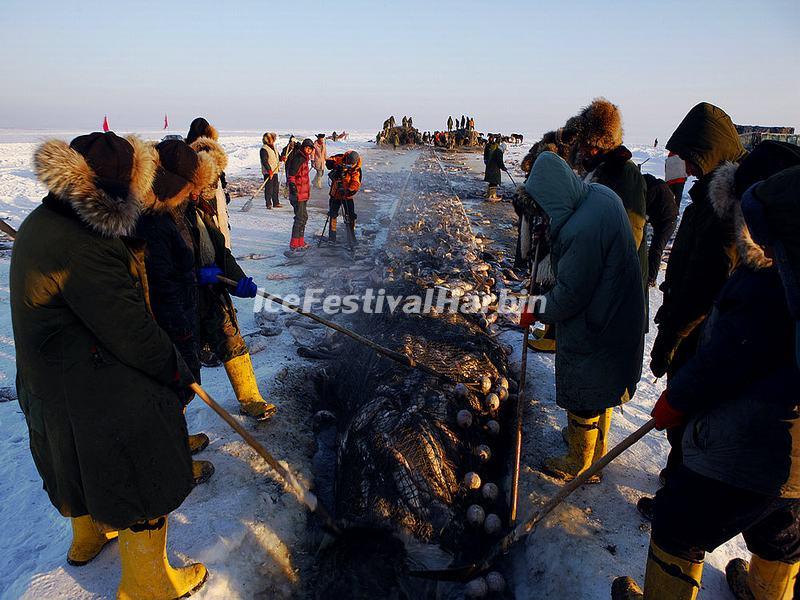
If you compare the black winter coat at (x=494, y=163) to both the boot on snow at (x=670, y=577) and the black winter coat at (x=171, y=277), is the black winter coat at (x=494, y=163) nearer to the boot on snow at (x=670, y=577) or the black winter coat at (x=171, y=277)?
the black winter coat at (x=171, y=277)

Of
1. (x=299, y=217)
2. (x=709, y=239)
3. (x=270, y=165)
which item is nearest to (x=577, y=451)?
(x=709, y=239)

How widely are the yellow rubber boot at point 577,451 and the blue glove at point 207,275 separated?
8.73 ft

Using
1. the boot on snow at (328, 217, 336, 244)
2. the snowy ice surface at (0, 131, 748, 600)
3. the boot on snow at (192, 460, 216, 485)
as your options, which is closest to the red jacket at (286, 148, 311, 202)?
the boot on snow at (328, 217, 336, 244)

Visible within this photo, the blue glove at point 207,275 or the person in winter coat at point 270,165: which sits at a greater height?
the person in winter coat at point 270,165

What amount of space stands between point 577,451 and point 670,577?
1.20 m

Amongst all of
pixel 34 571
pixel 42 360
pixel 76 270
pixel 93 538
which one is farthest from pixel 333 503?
pixel 76 270

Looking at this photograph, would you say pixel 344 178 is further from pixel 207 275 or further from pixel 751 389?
pixel 751 389

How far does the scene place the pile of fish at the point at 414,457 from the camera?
2803 mm

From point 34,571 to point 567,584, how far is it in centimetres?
285

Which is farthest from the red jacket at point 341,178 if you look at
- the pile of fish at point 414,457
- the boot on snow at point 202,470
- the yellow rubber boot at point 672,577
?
the yellow rubber boot at point 672,577

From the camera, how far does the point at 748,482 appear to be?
1641 mm

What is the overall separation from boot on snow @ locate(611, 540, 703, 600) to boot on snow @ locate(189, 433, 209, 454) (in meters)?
2.90

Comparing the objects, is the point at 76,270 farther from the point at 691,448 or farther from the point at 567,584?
the point at 567,584

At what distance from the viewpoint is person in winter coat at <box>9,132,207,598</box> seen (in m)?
1.71
